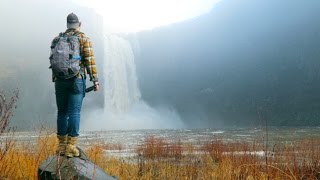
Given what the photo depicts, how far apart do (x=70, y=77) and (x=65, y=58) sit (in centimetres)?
25

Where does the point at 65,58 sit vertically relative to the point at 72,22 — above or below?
below

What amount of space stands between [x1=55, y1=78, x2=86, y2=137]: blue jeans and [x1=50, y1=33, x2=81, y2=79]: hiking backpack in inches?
4.8

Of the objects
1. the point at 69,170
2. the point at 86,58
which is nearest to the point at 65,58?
the point at 86,58

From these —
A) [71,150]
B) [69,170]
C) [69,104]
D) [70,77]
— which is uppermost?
[70,77]

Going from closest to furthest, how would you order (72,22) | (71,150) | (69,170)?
(69,170), (71,150), (72,22)

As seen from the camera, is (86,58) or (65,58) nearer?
(65,58)

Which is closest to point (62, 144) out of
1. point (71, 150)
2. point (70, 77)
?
point (71, 150)

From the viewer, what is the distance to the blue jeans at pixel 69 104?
568 centimetres

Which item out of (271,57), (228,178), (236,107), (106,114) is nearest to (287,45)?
(271,57)

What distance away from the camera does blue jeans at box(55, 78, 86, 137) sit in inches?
223

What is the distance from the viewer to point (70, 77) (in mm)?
5637

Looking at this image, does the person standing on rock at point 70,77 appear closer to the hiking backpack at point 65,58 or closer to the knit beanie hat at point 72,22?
the hiking backpack at point 65,58

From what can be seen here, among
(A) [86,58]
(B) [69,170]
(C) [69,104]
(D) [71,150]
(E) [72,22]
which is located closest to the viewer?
(B) [69,170]

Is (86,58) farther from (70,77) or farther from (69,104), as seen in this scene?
(69,104)
